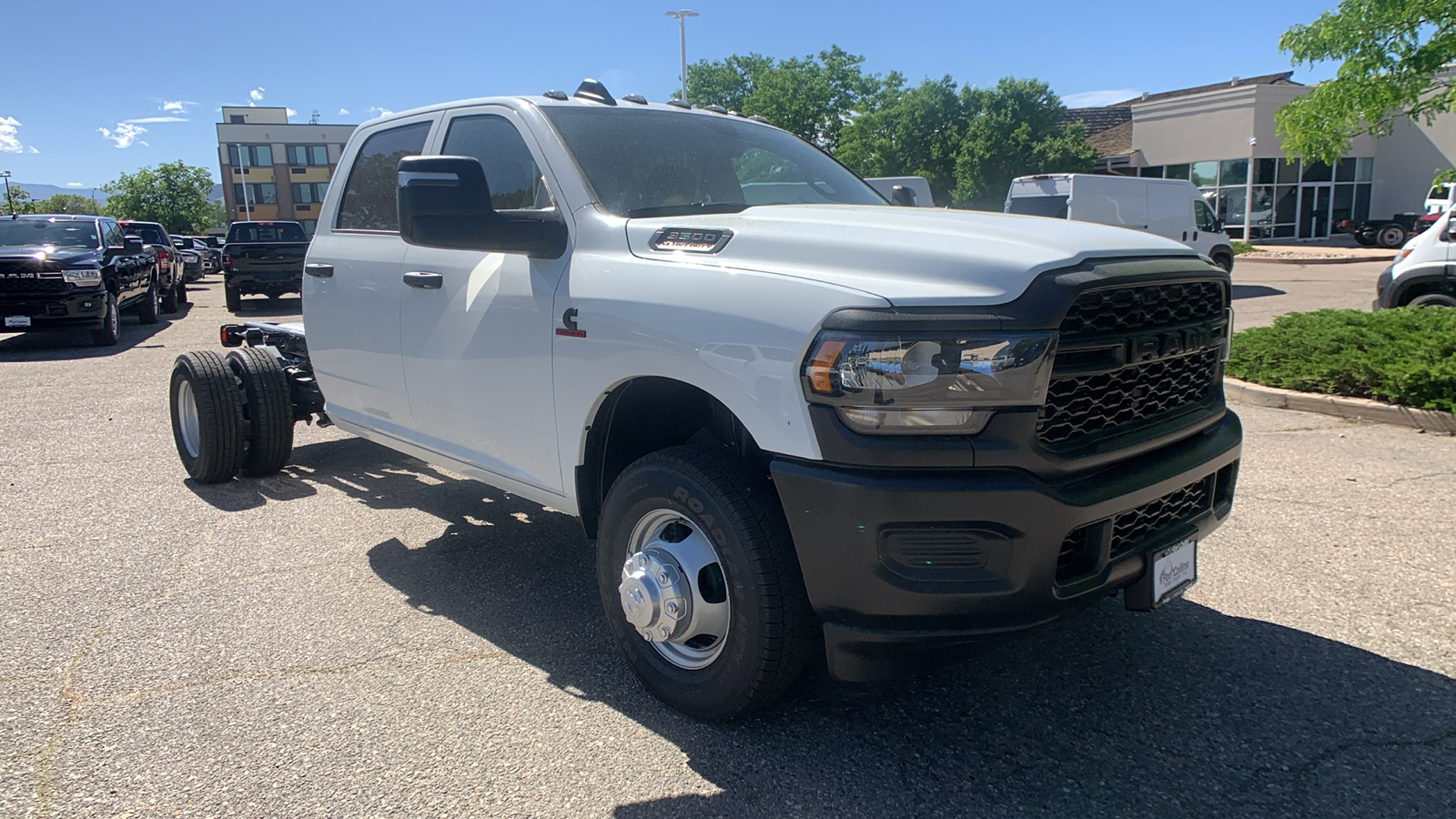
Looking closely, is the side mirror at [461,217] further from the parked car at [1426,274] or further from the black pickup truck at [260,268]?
the black pickup truck at [260,268]

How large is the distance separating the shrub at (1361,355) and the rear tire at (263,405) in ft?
24.3

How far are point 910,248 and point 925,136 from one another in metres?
39.3

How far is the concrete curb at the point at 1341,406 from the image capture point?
686 cm

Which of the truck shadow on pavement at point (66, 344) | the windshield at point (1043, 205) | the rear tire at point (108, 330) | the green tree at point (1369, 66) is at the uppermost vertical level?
the green tree at point (1369, 66)

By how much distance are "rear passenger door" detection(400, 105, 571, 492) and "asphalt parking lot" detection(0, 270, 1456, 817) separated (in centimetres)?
73

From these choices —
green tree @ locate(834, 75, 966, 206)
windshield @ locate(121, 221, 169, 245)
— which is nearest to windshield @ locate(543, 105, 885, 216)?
windshield @ locate(121, 221, 169, 245)

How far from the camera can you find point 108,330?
44.6 feet

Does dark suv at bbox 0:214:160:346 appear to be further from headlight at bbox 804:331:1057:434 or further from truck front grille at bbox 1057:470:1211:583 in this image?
truck front grille at bbox 1057:470:1211:583

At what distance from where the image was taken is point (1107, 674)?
11.2 ft

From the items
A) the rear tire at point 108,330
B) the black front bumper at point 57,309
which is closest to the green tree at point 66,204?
the rear tire at point 108,330

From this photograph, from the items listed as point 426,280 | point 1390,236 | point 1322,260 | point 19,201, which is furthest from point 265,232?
point 19,201

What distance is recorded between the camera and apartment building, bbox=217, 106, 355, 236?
95312mm

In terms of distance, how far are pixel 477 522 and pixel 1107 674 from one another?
10.6ft

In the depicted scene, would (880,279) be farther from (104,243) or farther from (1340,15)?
(104,243)
